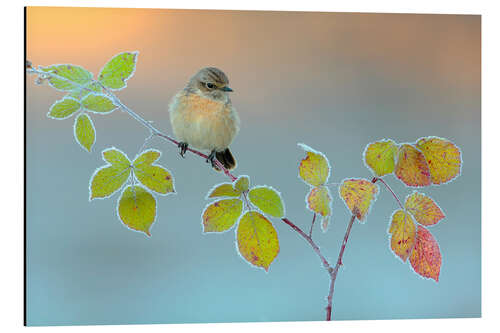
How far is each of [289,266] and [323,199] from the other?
2.33 ft

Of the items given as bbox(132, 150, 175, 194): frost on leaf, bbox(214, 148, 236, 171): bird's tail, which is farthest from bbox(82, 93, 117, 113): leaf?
bbox(214, 148, 236, 171): bird's tail

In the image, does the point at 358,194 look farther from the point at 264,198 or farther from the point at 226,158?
the point at 226,158

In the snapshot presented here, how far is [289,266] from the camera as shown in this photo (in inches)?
71.8

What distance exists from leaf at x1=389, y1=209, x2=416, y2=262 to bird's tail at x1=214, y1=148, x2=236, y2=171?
723mm

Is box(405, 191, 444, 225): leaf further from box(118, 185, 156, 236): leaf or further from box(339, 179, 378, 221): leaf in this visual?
box(118, 185, 156, 236): leaf

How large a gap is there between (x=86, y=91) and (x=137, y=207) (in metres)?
0.39

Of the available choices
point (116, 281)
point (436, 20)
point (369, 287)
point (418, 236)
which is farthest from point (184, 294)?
point (436, 20)

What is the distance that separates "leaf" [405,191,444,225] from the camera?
1.15 metres

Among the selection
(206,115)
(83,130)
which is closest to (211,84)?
(206,115)

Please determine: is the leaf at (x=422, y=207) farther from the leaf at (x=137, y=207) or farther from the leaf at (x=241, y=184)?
the leaf at (x=137, y=207)

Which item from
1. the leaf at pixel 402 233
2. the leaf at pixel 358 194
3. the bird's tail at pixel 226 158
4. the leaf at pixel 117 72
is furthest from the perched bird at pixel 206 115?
the leaf at pixel 402 233

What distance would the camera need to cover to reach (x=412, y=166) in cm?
117

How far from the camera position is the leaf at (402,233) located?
1.14 meters

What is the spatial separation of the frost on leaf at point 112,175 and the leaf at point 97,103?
177 millimetres
